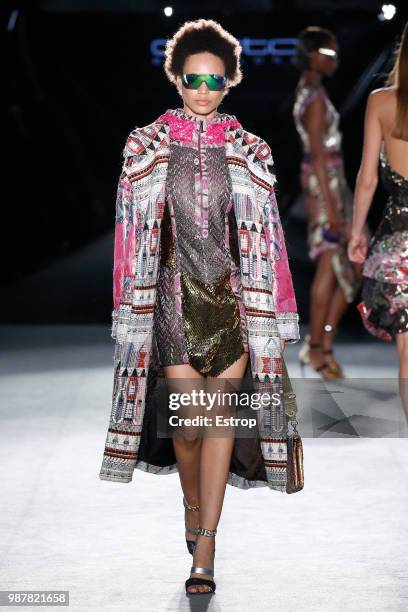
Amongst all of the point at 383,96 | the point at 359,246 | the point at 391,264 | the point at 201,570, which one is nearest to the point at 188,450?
the point at 201,570

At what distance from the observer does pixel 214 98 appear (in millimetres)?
3672

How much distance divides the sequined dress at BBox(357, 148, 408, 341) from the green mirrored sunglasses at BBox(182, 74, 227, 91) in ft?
3.35

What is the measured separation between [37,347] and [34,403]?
1.96 m

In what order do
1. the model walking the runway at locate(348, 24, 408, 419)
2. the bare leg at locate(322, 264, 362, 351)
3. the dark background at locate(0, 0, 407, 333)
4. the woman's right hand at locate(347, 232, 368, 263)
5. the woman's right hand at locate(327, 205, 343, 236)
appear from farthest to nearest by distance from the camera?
1. the dark background at locate(0, 0, 407, 333)
2. the bare leg at locate(322, 264, 362, 351)
3. the woman's right hand at locate(327, 205, 343, 236)
4. the woman's right hand at locate(347, 232, 368, 263)
5. the model walking the runway at locate(348, 24, 408, 419)

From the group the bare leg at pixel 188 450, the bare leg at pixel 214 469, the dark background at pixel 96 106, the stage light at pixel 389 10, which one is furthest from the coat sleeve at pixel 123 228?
the stage light at pixel 389 10

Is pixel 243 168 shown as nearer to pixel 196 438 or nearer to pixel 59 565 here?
pixel 196 438

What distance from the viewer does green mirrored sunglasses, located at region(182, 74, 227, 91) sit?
3668 mm

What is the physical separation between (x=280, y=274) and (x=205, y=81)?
0.54 metres

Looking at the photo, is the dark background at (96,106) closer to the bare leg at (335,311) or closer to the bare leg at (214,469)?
the bare leg at (335,311)

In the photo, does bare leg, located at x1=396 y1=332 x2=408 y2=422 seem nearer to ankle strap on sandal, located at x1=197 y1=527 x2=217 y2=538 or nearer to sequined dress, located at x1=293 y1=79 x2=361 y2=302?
ankle strap on sandal, located at x1=197 y1=527 x2=217 y2=538

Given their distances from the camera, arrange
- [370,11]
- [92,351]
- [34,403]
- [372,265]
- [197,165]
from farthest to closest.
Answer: [370,11], [92,351], [34,403], [372,265], [197,165]

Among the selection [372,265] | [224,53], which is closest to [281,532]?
[372,265]

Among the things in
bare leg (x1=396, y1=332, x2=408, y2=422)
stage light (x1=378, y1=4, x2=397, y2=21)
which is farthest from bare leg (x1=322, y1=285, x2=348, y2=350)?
stage light (x1=378, y1=4, x2=397, y2=21)

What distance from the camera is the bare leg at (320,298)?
6.91m
